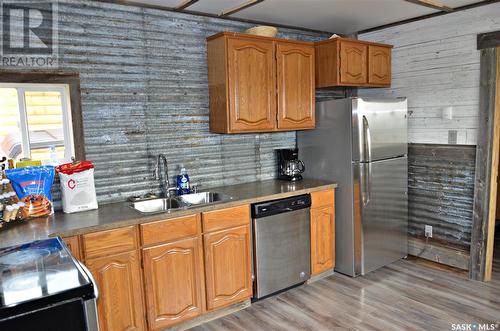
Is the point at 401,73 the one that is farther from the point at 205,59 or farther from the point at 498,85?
the point at 205,59

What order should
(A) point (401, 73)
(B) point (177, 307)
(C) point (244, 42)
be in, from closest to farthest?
(B) point (177, 307), (C) point (244, 42), (A) point (401, 73)

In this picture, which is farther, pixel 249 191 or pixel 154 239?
pixel 249 191

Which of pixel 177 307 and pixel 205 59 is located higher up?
pixel 205 59

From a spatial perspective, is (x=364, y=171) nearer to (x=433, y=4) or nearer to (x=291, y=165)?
(x=291, y=165)

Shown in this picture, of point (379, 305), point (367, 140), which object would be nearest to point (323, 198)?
point (367, 140)

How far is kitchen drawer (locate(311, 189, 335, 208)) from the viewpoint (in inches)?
136

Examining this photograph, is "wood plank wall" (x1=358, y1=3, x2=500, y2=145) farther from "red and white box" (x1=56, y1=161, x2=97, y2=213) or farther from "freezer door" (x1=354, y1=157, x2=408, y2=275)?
"red and white box" (x1=56, y1=161, x2=97, y2=213)

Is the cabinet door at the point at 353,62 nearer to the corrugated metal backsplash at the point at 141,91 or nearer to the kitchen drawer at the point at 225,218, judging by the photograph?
the corrugated metal backsplash at the point at 141,91

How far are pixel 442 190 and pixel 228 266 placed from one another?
7.41ft

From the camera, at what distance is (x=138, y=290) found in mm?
2566

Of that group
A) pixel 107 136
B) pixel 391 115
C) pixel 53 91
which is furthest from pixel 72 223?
pixel 391 115

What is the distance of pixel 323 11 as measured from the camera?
3.42m

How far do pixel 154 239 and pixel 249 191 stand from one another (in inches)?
39.3

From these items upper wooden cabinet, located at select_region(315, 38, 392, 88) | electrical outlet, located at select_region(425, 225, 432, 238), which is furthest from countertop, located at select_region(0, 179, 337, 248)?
electrical outlet, located at select_region(425, 225, 432, 238)
